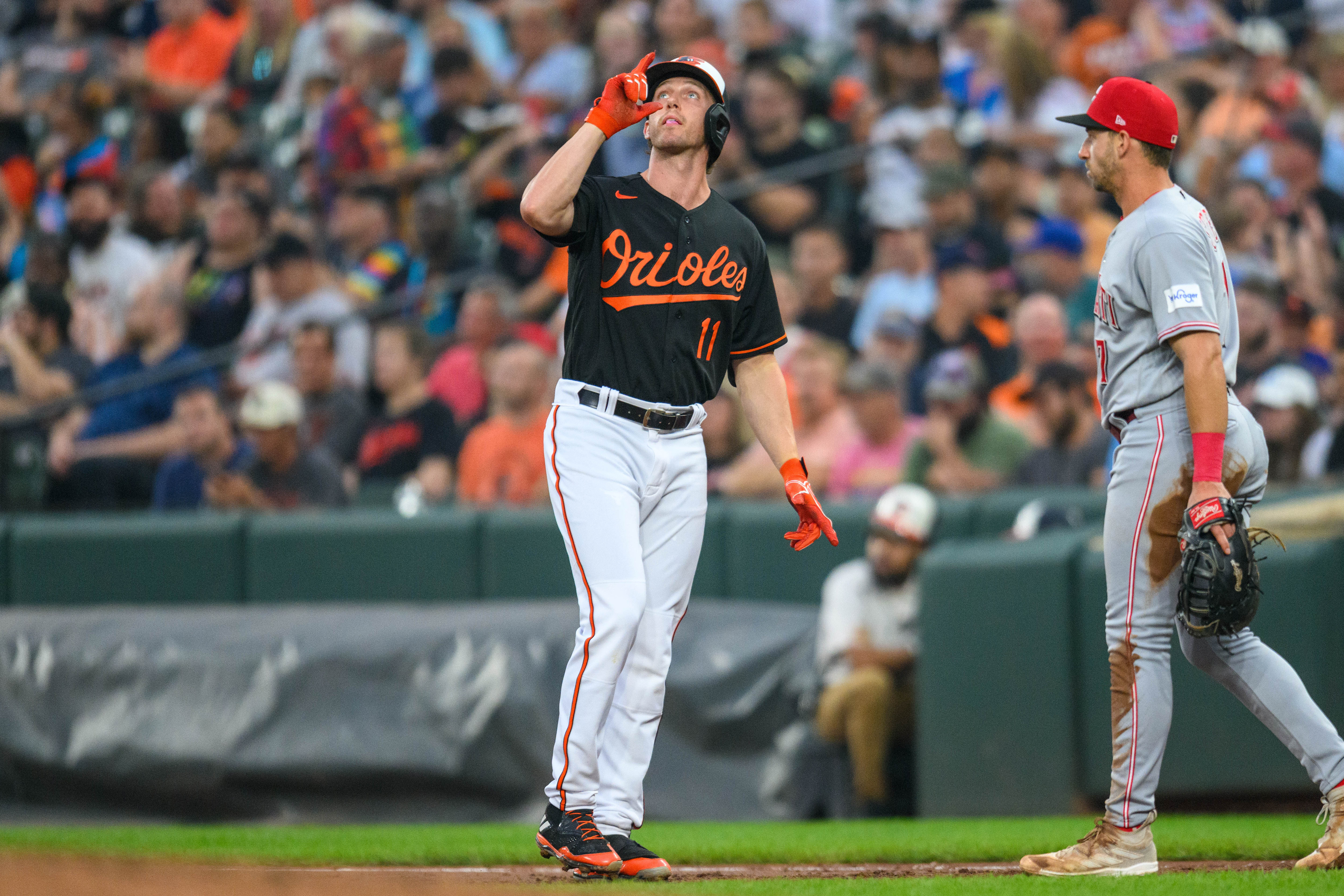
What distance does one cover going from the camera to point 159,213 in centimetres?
1241

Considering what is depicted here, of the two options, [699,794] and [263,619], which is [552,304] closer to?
[263,619]

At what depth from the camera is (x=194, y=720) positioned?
7.59 metres

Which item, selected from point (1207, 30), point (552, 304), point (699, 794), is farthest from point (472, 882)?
point (1207, 30)

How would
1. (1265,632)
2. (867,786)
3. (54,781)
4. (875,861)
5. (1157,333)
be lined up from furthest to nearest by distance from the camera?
1. (54,781)
2. (867,786)
3. (1265,632)
4. (875,861)
5. (1157,333)

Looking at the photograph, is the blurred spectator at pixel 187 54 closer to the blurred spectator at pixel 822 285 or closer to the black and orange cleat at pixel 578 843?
the blurred spectator at pixel 822 285

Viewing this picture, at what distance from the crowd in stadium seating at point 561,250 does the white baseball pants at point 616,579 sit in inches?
161

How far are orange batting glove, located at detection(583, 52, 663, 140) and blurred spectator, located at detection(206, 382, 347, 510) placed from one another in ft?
17.5

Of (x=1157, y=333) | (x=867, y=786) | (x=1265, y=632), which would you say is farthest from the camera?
(x=867, y=786)

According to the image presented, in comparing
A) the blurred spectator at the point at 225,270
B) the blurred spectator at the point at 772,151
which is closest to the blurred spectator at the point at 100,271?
the blurred spectator at the point at 225,270

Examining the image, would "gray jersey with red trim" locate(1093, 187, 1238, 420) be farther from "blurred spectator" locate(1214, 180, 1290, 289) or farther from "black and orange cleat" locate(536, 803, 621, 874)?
"blurred spectator" locate(1214, 180, 1290, 289)

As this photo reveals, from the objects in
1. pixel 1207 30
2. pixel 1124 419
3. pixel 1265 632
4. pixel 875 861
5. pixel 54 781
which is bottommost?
pixel 54 781

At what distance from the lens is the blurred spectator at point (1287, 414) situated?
7.52 metres

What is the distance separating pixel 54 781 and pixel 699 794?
3.02m

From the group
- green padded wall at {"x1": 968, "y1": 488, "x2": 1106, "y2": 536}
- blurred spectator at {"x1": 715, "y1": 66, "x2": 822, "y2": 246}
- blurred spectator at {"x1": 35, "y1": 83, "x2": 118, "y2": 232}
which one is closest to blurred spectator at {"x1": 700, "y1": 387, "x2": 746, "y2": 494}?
green padded wall at {"x1": 968, "y1": 488, "x2": 1106, "y2": 536}
